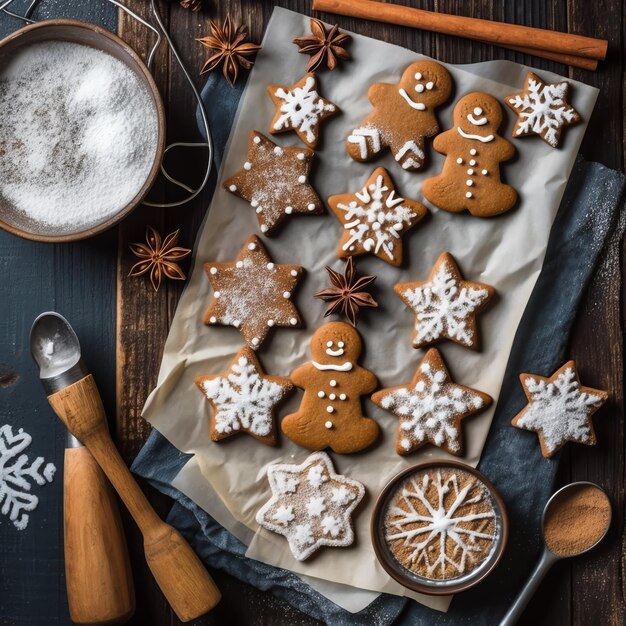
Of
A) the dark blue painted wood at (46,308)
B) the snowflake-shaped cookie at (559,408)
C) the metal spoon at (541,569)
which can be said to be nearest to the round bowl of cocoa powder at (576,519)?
the metal spoon at (541,569)

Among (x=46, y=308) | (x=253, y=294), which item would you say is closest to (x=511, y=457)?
(x=253, y=294)

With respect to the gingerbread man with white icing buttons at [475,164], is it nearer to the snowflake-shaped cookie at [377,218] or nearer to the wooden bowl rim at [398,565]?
the snowflake-shaped cookie at [377,218]

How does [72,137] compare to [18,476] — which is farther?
[18,476]

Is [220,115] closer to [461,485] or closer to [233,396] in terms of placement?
[233,396]

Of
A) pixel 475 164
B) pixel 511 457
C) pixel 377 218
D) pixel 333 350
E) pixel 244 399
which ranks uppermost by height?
pixel 475 164

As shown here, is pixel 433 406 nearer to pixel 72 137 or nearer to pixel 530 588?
pixel 530 588

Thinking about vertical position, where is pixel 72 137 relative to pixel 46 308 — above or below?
above

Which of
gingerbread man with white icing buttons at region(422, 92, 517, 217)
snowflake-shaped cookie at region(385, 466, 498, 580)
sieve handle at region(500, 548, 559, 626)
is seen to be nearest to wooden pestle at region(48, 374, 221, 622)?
snowflake-shaped cookie at region(385, 466, 498, 580)

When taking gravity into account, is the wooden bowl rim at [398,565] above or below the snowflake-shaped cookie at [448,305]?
below
